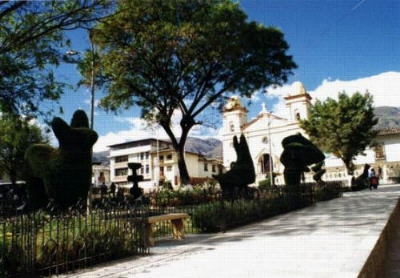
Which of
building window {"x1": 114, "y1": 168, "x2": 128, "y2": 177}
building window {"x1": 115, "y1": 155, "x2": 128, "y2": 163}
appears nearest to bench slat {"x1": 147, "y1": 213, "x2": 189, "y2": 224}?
building window {"x1": 114, "y1": 168, "x2": 128, "y2": 177}

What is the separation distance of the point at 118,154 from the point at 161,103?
5462 centimetres

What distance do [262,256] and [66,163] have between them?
5659 mm

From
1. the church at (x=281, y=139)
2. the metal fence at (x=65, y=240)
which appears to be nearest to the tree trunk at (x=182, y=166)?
the metal fence at (x=65, y=240)

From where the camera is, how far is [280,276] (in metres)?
4.36

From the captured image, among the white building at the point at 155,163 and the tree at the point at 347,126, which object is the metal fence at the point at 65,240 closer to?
the tree at the point at 347,126

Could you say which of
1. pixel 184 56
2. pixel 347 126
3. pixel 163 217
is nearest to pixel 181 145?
pixel 184 56

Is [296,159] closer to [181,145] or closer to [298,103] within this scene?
[181,145]

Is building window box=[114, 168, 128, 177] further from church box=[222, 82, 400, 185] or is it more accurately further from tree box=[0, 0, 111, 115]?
tree box=[0, 0, 111, 115]

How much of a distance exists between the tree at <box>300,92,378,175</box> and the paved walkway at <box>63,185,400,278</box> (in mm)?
26204

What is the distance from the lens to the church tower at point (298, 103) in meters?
55.8

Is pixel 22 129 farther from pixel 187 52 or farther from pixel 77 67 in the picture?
pixel 187 52

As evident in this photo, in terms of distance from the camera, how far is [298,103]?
5672cm

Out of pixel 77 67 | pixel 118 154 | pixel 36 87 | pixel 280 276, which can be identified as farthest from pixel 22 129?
pixel 118 154

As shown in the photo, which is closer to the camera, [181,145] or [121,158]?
[181,145]
